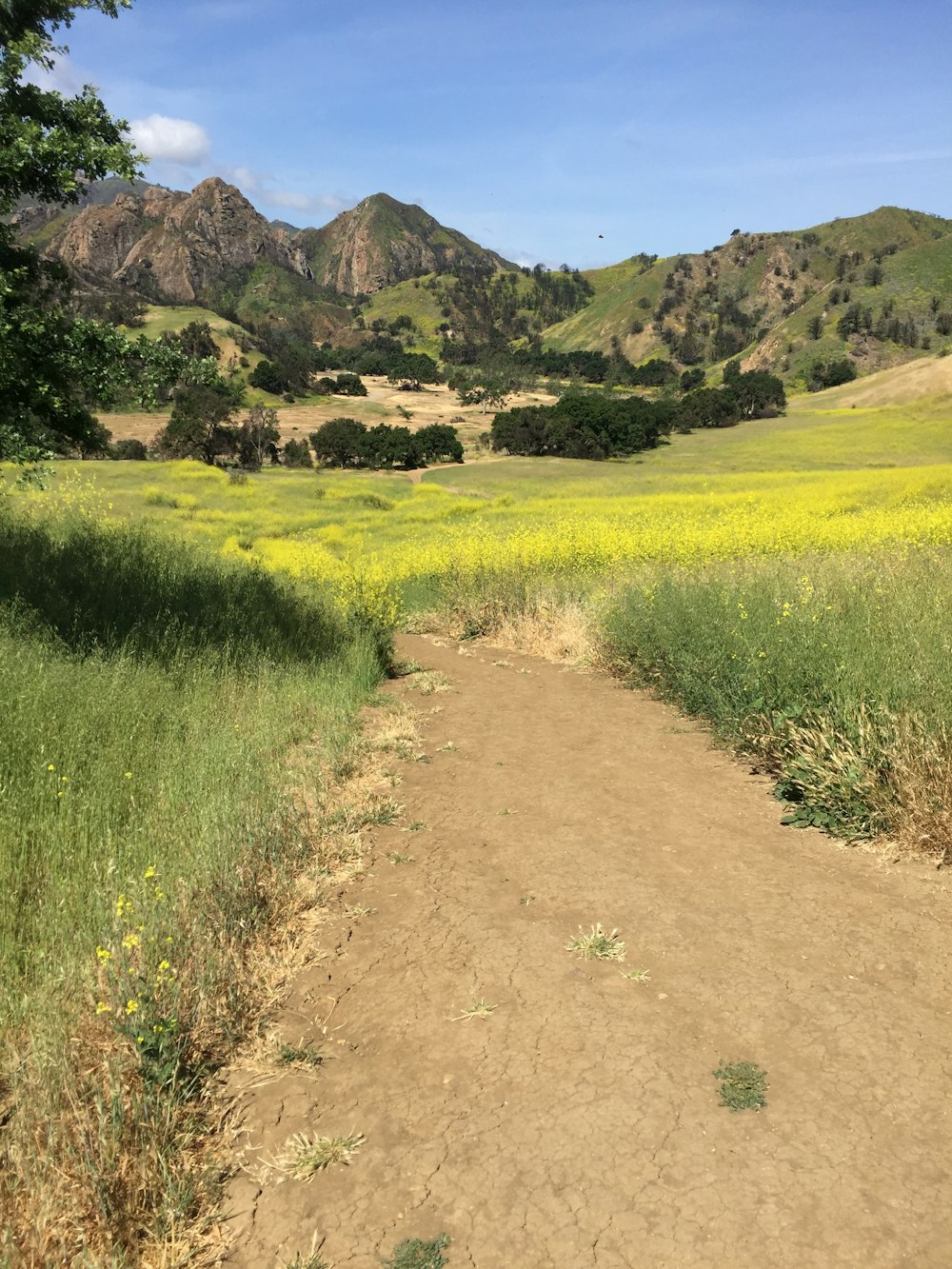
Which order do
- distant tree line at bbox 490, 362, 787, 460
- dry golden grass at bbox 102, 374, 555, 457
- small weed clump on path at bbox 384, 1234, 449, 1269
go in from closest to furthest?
1. small weed clump on path at bbox 384, 1234, 449, 1269
2. distant tree line at bbox 490, 362, 787, 460
3. dry golden grass at bbox 102, 374, 555, 457

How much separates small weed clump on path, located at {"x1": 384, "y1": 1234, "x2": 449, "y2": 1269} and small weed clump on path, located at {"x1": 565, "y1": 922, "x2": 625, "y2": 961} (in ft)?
5.57

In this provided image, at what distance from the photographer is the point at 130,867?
14.4 feet

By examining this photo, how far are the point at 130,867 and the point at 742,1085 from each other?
10.4ft

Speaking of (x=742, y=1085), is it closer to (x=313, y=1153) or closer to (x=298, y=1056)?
(x=313, y=1153)

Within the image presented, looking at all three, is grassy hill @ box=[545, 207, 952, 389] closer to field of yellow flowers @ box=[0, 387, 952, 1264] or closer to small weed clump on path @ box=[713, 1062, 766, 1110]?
field of yellow flowers @ box=[0, 387, 952, 1264]

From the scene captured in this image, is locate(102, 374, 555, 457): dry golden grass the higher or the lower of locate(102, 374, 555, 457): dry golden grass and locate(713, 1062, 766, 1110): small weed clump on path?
the higher

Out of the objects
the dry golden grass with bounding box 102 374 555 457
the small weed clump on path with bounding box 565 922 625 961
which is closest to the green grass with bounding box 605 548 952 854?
the small weed clump on path with bounding box 565 922 625 961

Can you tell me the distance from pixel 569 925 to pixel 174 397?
71483 mm

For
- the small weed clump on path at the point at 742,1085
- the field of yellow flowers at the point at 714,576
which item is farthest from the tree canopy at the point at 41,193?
the small weed clump on path at the point at 742,1085

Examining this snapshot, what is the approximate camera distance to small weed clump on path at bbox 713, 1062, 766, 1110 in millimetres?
3127

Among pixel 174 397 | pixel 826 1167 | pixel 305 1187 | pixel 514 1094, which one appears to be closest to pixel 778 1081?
pixel 826 1167

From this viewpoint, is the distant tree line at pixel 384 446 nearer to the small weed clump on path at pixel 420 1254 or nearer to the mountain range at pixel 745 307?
the small weed clump on path at pixel 420 1254

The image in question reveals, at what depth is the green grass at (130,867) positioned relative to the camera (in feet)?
8.94

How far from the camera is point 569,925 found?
449 centimetres
